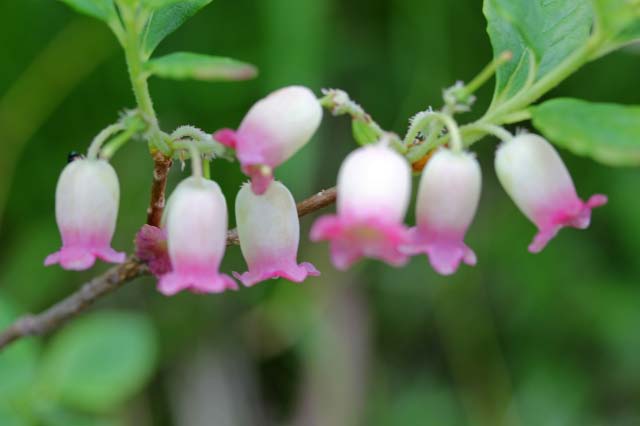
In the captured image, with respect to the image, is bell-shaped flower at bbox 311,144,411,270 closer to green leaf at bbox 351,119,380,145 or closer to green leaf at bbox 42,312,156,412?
green leaf at bbox 351,119,380,145

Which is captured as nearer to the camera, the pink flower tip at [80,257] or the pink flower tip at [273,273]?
the pink flower tip at [80,257]

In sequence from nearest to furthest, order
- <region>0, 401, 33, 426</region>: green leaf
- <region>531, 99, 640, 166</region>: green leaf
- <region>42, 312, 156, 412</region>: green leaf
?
<region>531, 99, 640, 166</region>: green leaf → <region>0, 401, 33, 426</region>: green leaf → <region>42, 312, 156, 412</region>: green leaf

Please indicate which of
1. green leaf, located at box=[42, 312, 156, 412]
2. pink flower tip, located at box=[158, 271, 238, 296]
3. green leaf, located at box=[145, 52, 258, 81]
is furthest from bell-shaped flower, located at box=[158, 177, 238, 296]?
green leaf, located at box=[42, 312, 156, 412]

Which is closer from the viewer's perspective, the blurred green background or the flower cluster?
the flower cluster

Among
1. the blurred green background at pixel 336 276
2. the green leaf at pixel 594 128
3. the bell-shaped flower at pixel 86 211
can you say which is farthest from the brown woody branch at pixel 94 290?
the blurred green background at pixel 336 276

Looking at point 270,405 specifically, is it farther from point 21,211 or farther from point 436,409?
point 21,211

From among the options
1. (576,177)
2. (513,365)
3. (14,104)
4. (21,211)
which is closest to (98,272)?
(21,211)

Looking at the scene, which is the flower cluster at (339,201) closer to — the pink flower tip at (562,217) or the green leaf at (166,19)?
the pink flower tip at (562,217)
